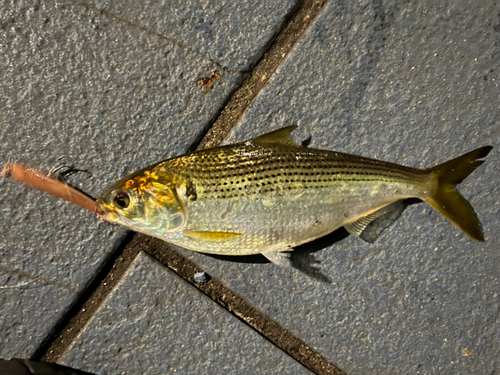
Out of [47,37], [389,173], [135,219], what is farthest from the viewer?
[47,37]

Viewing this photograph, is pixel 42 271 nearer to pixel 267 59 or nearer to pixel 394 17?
pixel 267 59

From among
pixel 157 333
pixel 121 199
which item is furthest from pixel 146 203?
pixel 157 333

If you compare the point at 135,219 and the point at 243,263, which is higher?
the point at 243,263

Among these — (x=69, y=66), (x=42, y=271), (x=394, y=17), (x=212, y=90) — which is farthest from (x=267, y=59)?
(x=42, y=271)

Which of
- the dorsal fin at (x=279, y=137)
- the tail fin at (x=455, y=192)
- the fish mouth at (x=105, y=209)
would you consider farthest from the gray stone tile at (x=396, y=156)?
the fish mouth at (x=105, y=209)

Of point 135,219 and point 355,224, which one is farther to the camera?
point 355,224

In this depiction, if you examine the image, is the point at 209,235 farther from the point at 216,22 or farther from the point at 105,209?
the point at 216,22

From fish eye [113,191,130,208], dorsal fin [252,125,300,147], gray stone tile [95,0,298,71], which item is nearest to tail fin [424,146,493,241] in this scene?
dorsal fin [252,125,300,147]
